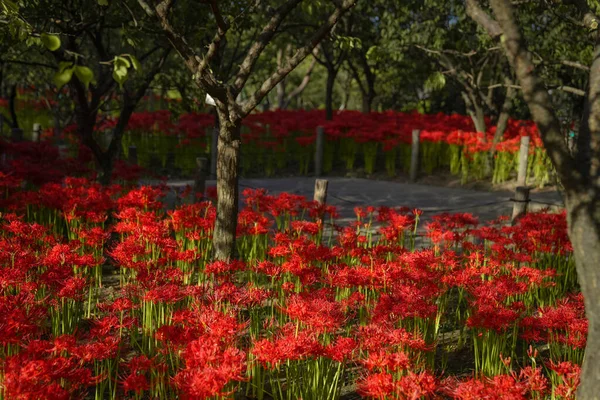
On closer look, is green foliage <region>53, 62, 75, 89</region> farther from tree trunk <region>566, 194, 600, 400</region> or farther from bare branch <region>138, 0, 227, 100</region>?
bare branch <region>138, 0, 227, 100</region>

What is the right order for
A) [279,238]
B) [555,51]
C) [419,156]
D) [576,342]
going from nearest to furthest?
[576,342] < [279,238] < [555,51] < [419,156]

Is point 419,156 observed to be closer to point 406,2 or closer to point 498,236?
point 406,2

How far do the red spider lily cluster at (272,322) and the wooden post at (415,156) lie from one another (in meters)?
8.05

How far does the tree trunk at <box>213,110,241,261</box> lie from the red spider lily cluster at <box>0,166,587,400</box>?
140mm

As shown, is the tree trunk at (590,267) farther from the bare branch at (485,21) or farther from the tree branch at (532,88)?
the bare branch at (485,21)

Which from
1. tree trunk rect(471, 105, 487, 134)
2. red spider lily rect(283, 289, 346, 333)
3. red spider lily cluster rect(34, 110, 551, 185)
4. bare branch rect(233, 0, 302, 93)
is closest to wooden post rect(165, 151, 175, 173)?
red spider lily cluster rect(34, 110, 551, 185)

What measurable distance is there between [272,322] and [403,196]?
30.5ft

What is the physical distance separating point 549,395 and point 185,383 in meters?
2.30

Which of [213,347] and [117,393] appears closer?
[213,347]

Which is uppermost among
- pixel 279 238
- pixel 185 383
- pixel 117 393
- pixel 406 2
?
pixel 406 2

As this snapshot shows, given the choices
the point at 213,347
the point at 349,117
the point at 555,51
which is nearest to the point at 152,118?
the point at 349,117

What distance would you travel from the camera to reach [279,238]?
5.16 metres

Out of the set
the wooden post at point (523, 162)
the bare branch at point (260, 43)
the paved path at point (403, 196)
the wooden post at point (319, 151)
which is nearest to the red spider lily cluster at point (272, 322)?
the bare branch at point (260, 43)

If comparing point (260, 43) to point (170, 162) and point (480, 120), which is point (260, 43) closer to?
point (170, 162)
